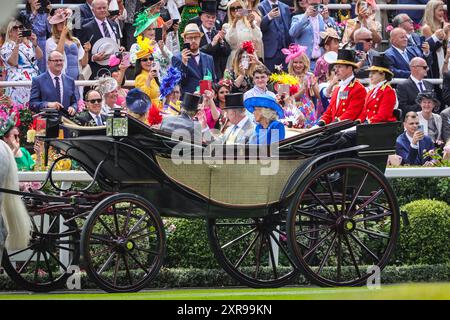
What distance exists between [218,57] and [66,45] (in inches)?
79.0

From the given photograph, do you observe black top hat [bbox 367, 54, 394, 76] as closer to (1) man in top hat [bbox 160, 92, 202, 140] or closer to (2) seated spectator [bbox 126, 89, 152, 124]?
(1) man in top hat [bbox 160, 92, 202, 140]

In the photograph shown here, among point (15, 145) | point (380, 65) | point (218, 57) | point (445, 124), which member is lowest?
point (15, 145)

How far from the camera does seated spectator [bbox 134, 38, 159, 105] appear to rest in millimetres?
14130

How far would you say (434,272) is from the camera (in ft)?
39.4

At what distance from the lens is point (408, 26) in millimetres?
16859

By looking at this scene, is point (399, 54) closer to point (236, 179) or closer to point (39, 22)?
point (39, 22)

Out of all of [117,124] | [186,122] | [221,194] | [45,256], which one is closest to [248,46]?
[186,122]

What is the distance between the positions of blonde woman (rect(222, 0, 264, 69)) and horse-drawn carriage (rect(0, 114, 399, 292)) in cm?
513

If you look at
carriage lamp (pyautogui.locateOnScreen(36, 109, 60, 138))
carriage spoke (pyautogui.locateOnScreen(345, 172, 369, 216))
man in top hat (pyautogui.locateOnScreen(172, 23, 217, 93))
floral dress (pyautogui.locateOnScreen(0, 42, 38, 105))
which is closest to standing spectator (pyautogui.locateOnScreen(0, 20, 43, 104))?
floral dress (pyautogui.locateOnScreen(0, 42, 38, 105))

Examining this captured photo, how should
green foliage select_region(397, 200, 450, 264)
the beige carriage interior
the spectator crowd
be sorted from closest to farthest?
1. the beige carriage interior
2. green foliage select_region(397, 200, 450, 264)
3. the spectator crowd

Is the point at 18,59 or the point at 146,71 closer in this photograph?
the point at 146,71

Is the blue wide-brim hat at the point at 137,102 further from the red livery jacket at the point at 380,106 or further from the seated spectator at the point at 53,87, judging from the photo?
the seated spectator at the point at 53,87

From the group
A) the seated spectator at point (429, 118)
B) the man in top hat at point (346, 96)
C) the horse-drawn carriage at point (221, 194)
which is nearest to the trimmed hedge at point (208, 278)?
the horse-drawn carriage at point (221, 194)

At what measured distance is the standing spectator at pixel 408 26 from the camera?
1673 cm
